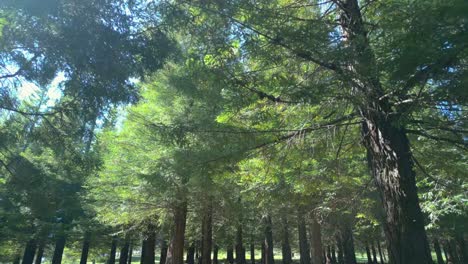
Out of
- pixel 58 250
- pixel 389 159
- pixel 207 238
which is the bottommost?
pixel 58 250

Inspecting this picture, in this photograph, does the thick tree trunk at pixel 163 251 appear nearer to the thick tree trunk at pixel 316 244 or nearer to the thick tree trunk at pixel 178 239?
the thick tree trunk at pixel 178 239

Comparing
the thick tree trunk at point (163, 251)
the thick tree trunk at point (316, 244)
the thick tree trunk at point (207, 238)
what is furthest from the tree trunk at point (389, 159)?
the thick tree trunk at point (163, 251)

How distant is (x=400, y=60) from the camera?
12.8ft

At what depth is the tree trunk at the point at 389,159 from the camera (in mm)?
4527

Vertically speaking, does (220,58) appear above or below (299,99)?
above

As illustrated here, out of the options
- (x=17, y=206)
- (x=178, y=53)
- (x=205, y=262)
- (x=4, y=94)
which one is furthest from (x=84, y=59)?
(x=17, y=206)

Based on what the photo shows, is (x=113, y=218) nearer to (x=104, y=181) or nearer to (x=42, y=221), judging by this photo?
(x=104, y=181)

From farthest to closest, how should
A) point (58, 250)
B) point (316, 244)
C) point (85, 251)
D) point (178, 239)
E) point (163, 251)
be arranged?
1. point (163, 251)
2. point (85, 251)
3. point (58, 250)
4. point (316, 244)
5. point (178, 239)

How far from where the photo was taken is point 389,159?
5090 millimetres

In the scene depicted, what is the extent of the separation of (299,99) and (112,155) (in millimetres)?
9719

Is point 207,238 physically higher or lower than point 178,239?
higher

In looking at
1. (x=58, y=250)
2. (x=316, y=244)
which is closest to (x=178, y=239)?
(x=316, y=244)

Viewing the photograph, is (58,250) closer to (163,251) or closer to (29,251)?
(29,251)

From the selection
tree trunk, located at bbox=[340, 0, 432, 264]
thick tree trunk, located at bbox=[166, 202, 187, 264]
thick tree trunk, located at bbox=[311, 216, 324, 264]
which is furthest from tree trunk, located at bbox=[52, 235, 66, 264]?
tree trunk, located at bbox=[340, 0, 432, 264]
